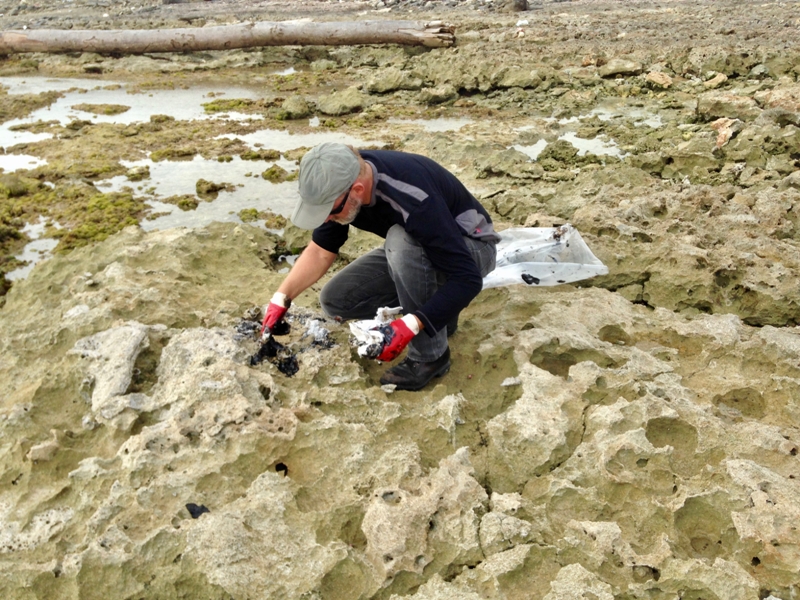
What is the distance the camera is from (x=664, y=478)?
2133 mm

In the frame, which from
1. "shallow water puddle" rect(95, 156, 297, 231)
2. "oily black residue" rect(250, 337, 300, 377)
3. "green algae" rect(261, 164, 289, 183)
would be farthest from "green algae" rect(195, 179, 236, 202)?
"oily black residue" rect(250, 337, 300, 377)

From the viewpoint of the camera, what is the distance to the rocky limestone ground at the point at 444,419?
1859 millimetres

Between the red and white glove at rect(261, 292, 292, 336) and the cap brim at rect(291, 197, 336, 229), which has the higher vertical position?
the cap brim at rect(291, 197, 336, 229)

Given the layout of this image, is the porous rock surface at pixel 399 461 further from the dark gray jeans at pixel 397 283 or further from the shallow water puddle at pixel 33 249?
the shallow water puddle at pixel 33 249

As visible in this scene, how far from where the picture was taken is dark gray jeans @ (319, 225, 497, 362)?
2.66 m

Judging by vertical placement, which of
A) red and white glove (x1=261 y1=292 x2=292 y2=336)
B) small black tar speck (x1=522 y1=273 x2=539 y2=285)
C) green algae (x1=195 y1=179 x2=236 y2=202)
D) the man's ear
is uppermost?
the man's ear

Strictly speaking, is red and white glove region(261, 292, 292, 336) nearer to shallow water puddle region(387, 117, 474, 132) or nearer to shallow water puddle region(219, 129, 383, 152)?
shallow water puddle region(219, 129, 383, 152)

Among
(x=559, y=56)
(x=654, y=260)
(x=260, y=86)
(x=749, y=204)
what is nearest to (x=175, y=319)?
(x=654, y=260)

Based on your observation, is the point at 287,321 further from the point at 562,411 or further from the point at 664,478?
the point at 664,478

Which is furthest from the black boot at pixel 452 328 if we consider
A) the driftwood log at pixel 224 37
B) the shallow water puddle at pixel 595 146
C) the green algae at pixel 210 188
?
the driftwood log at pixel 224 37

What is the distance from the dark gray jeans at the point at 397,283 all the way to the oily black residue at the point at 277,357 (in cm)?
46

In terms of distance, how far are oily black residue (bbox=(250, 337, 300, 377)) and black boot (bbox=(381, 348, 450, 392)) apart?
428mm

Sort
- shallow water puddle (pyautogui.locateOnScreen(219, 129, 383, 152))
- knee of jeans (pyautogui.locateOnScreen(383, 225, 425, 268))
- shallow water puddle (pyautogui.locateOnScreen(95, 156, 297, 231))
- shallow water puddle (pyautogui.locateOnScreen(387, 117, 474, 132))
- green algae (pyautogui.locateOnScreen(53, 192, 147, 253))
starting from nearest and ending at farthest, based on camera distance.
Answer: knee of jeans (pyautogui.locateOnScreen(383, 225, 425, 268)) < green algae (pyautogui.locateOnScreen(53, 192, 147, 253)) < shallow water puddle (pyautogui.locateOnScreen(95, 156, 297, 231)) < shallow water puddle (pyautogui.locateOnScreen(219, 129, 383, 152)) < shallow water puddle (pyautogui.locateOnScreen(387, 117, 474, 132))

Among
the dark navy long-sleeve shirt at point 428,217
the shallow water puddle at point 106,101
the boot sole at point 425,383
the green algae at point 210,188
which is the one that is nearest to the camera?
the dark navy long-sleeve shirt at point 428,217
